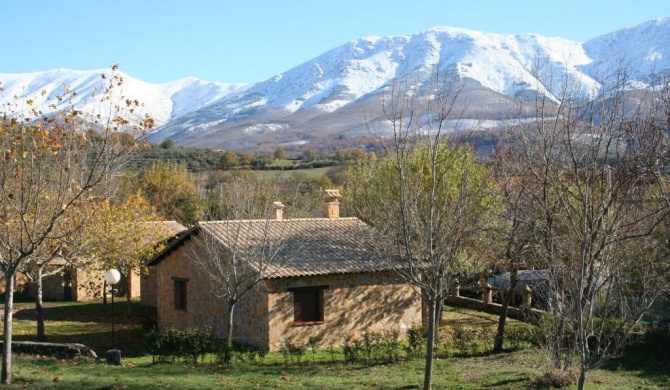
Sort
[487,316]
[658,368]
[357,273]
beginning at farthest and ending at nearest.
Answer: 1. [487,316]
2. [357,273]
3. [658,368]

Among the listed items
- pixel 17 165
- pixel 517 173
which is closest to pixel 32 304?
pixel 17 165

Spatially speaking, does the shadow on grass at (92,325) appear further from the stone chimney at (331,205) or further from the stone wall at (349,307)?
the stone chimney at (331,205)

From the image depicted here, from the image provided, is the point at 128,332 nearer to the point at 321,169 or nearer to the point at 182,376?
the point at 182,376

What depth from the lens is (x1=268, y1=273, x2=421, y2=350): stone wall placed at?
2111cm

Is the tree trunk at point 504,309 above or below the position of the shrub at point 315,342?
above

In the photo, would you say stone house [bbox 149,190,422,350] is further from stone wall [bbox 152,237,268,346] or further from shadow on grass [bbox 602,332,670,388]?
shadow on grass [bbox 602,332,670,388]

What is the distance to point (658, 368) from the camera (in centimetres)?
1775

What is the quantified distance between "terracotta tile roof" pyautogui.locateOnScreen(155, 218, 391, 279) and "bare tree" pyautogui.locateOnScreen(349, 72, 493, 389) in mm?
1328

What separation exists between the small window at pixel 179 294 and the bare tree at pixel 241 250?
1270 mm

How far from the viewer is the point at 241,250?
21.8 m

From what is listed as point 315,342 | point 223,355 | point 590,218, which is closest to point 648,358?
point 315,342

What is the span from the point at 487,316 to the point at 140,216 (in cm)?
1372

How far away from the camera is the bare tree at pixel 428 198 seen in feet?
44.0

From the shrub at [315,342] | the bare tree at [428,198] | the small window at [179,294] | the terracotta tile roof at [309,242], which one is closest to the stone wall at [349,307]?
the shrub at [315,342]
